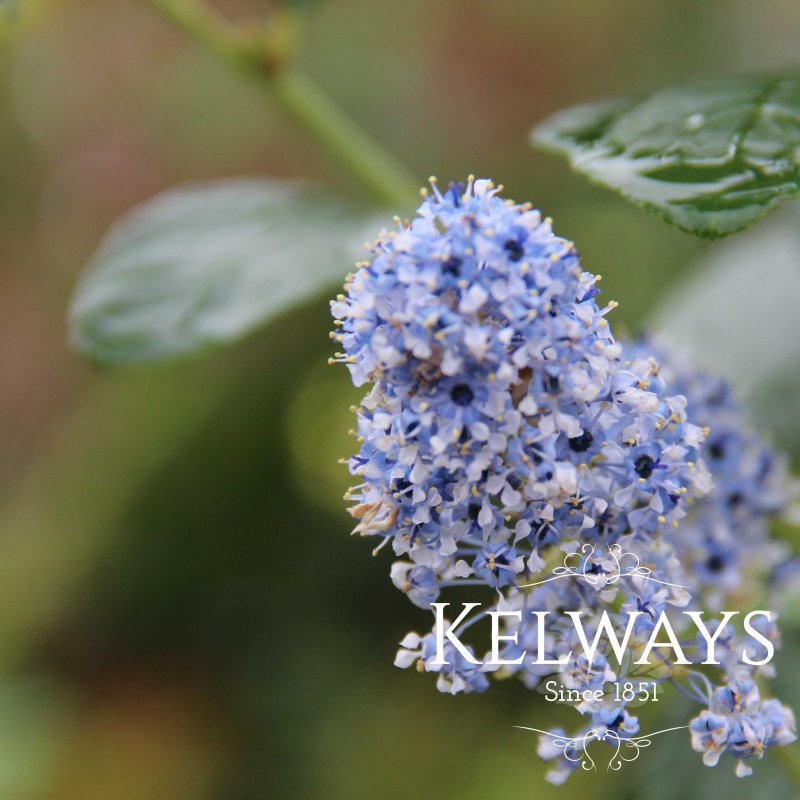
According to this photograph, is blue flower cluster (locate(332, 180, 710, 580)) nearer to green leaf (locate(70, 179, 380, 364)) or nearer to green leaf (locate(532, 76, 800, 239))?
green leaf (locate(532, 76, 800, 239))

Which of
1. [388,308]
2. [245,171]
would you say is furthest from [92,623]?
[388,308]

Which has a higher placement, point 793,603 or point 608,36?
point 608,36

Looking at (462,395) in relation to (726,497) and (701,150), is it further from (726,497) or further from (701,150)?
(726,497)

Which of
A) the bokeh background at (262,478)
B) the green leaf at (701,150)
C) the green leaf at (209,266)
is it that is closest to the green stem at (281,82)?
the green leaf at (209,266)

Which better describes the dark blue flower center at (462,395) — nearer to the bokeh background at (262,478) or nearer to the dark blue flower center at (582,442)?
the dark blue flower center at (582,442)

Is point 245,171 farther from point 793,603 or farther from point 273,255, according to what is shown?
point 793,603

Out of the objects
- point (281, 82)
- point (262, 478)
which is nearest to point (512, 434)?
point (281, 82)
